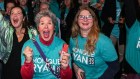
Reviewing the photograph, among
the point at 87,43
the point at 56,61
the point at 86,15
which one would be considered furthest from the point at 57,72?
the point at 86,15

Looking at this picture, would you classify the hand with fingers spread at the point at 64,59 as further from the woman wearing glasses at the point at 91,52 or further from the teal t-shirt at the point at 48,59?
the woman wearing glasses at the point at 91,52

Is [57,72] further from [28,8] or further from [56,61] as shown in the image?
[28,8]

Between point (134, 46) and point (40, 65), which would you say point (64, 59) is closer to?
point (40, 65)

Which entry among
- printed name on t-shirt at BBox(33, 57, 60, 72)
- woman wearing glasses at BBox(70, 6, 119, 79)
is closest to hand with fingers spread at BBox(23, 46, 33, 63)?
printed name on t-shirt at BBox(33, 57, 60, 72)

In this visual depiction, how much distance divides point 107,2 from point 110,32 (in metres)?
0.60

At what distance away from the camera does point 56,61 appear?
4020 millimetres

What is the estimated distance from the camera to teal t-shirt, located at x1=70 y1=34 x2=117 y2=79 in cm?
424

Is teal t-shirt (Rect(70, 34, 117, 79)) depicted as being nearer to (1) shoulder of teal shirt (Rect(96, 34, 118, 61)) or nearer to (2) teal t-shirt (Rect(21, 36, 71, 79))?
(1) shoulder of teal shirt (Rect(96, 34, 118, 61))

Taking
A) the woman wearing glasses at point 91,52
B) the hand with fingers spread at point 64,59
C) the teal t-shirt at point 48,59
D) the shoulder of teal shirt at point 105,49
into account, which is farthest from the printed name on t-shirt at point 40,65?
the shoulder of teal shirt at point 105,49

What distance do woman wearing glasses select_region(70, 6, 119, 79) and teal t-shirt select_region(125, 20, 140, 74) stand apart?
0.18 m

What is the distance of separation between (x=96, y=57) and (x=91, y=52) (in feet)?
0.30

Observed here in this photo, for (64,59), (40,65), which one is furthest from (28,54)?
(64,59)

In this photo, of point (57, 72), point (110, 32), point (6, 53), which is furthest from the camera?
point (110, 32)

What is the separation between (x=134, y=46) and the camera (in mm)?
4195
